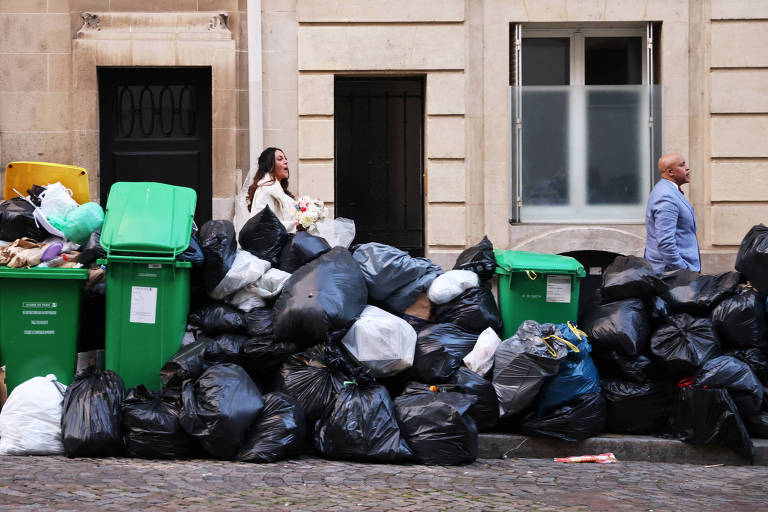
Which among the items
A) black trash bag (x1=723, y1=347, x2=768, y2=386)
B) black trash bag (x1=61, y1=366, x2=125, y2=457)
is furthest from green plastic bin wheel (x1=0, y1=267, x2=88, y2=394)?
black trash bag (x1=723, y1=347, x2=768, y2=386)

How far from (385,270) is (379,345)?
61 centimetres

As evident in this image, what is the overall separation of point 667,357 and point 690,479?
856mm

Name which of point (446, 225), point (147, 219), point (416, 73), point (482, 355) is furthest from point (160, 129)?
point (482, 355)

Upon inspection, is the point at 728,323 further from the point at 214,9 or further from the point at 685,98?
the point at 214,9

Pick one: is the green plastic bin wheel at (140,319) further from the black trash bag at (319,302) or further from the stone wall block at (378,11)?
the stone wall block at (378,11)

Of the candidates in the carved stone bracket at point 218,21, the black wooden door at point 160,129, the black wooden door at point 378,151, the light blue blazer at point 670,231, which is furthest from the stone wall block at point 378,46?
the light blue blazer at point 670,231

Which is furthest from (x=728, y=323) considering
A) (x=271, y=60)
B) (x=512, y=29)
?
→ (x=271, y=60)

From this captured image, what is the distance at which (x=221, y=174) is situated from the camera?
33.1ft

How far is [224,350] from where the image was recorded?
6.02 meters

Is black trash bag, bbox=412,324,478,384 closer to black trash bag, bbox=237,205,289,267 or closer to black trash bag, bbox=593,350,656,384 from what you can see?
black trash bag, bbox=593,350,656,384

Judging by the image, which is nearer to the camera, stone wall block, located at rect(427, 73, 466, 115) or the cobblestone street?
the cobblestone street

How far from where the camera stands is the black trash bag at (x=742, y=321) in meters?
6.19

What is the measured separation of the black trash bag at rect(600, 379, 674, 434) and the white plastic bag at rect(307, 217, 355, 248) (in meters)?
2.24

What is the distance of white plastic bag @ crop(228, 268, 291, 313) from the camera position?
20.7ft
